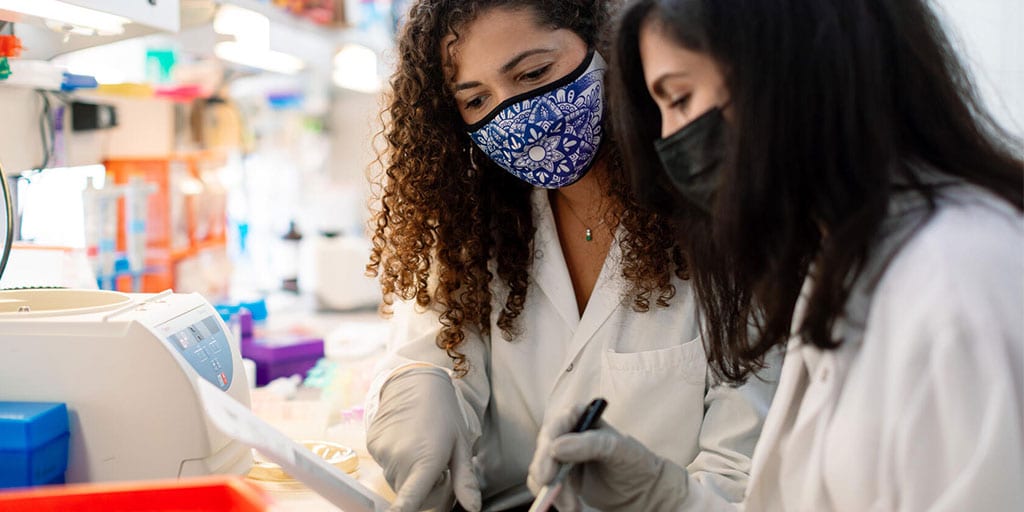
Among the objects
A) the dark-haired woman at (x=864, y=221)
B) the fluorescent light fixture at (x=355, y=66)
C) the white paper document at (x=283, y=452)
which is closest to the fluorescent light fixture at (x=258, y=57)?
the fluorescent light fixture at (x=355, y=66)

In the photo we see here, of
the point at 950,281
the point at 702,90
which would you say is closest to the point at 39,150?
the point at 702,90

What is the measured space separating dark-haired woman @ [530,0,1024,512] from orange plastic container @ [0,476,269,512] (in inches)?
25.4

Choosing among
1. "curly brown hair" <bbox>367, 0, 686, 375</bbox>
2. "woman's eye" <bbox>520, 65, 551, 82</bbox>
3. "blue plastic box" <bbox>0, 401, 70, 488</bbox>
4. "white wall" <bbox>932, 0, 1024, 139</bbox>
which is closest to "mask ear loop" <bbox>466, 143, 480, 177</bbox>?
"curly brown hair" <bbox>367, 0, 686, 375</bbox>

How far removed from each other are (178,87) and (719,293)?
7.93ft

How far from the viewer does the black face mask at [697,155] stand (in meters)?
1.02

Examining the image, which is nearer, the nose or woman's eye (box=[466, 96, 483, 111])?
the nose

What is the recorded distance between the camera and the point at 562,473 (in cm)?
114

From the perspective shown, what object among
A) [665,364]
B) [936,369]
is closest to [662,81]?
[936,369]

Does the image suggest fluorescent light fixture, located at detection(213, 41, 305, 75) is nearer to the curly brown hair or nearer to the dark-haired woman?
the curly brown hair

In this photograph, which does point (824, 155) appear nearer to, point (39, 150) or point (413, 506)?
point (413, 506)

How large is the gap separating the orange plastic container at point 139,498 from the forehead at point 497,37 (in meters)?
0.91

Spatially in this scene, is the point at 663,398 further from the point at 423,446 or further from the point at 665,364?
the point at 423,446

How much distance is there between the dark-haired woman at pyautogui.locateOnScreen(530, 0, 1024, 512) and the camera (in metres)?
0.89

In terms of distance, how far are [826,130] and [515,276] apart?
899 mm
